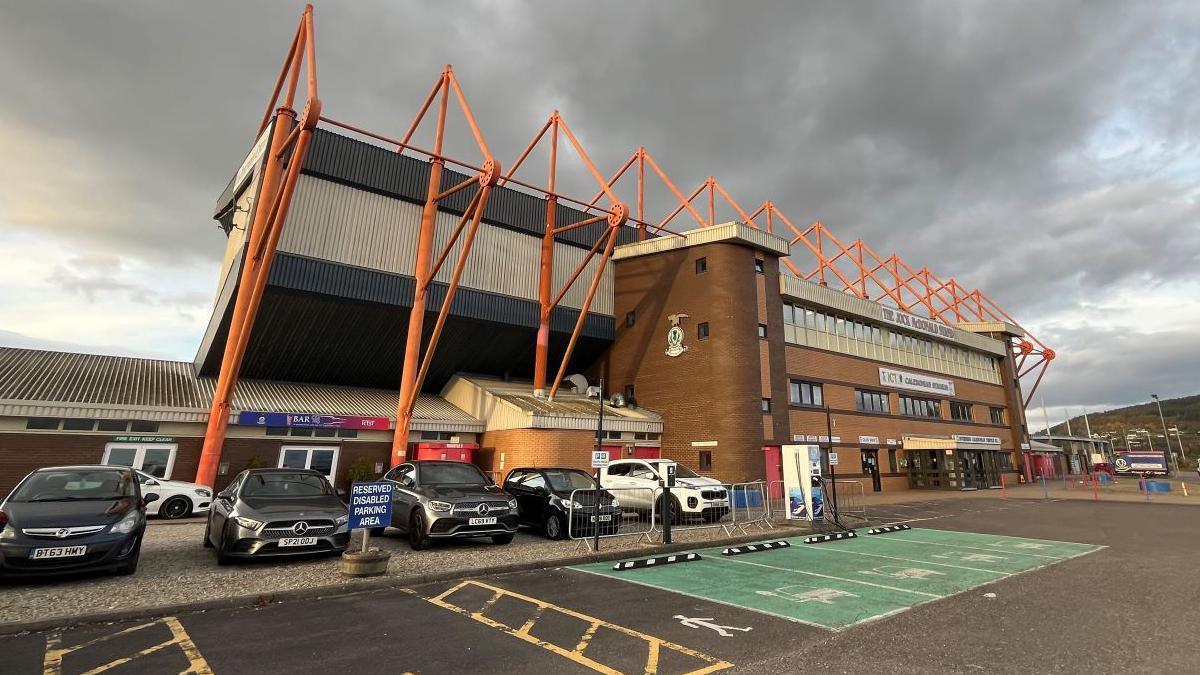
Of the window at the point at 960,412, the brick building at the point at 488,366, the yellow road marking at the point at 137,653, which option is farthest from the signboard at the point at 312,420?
the window at the point at 960,412

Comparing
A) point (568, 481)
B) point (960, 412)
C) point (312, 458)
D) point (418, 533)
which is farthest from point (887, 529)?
point (960, 412)

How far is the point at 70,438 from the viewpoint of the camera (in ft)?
58.7

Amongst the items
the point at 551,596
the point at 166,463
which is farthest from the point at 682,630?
the point at 166,463

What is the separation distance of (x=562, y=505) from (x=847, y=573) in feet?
19.6

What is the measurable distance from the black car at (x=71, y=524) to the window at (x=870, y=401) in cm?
3420

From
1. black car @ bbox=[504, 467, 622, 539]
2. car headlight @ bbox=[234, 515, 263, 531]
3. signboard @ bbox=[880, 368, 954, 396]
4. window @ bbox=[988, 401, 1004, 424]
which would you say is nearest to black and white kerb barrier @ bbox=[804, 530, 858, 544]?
black car @ bbox=[504, 467, 622, 539]


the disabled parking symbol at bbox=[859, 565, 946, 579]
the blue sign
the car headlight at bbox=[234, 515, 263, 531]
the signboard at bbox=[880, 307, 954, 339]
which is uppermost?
the signboard at bbox=[880, 307, 954, 339]

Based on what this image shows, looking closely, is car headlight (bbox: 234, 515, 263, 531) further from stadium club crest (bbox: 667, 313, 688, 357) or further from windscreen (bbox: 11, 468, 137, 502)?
stadium club crest (bbox: 667, 313, 688, 357)

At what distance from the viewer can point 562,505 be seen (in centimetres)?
1241

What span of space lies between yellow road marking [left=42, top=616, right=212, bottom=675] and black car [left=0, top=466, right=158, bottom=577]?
1986 millimetres

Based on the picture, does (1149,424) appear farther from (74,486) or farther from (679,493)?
(74,486)

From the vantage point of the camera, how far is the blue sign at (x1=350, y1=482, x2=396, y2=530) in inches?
328

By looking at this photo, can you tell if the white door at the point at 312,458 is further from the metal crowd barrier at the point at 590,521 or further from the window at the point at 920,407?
the window at the point at 920,407

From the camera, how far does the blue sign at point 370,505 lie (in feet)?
27.3
